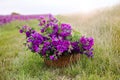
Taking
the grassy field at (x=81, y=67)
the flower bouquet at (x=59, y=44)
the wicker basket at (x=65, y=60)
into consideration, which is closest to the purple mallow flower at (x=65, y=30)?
the flower bouquet at (x=59, y=44)

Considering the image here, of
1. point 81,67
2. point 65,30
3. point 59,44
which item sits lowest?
point 81,67

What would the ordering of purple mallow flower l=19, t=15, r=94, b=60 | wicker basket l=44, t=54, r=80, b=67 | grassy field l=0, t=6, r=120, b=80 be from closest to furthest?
grassy field l=0, t=6, r=120, b=80
purple mallow flower l=19, t=15, r=94, b=60
wicker basket l=44, t=54, r=80, b=67

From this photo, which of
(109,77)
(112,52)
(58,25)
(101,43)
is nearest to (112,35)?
(101,43)

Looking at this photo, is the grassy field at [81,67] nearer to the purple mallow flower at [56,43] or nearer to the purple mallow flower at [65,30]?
the purple mallow flower at [56,43]

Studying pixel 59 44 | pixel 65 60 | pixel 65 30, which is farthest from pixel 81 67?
pixel 65 30

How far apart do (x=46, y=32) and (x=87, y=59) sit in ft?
2.74

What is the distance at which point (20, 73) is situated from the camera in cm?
448

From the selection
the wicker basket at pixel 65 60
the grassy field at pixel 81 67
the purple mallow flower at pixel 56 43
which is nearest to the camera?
the grassy field at pixel 81 67

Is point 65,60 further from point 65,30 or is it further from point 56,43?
point 65,30

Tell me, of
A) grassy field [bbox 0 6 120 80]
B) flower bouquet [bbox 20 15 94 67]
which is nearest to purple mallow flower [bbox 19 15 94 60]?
flower bouquet [bbox 20 15 94 67]

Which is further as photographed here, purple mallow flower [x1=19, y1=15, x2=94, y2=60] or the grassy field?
purple mallow flower [x1=19, y1=15, x2=94, y2=60]

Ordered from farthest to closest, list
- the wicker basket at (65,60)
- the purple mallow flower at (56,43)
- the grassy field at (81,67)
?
the wicker basket at (65,60), the purple mallow flower at (56,43), the grassy field at (81,67)

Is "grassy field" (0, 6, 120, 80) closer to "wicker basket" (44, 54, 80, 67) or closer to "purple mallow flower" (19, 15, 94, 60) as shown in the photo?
"wicker basket" (44, 54, 80, 67)

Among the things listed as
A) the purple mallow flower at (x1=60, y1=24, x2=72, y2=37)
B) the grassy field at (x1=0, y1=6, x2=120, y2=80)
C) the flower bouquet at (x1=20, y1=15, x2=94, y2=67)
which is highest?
the purple mallow flower at (x1=60, y1=24, x2=72, y2=37)
